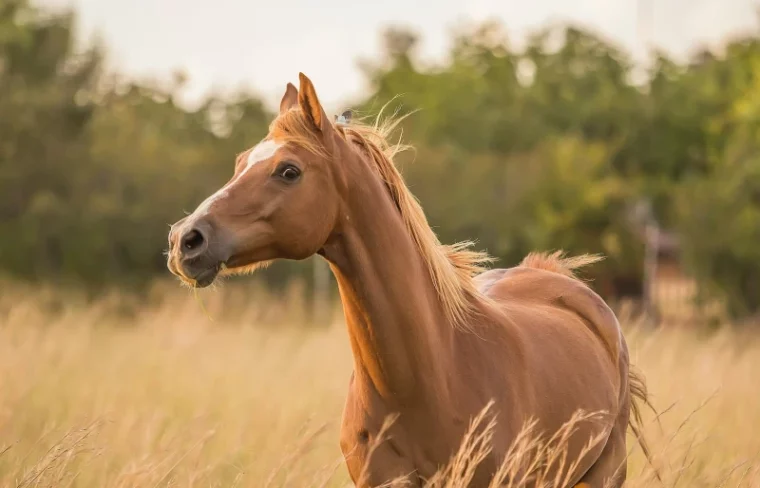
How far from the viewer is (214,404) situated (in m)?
7.31

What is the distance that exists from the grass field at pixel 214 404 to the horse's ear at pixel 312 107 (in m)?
1.06

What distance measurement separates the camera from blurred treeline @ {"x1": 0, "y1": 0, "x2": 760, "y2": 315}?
55.2ft

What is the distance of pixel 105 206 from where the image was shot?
55.7 feet

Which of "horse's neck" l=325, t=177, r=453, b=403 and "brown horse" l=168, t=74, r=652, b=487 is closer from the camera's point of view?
"brown horse" l=168, t=74, r=652, b=487

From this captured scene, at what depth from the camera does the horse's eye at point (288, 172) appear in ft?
10.6

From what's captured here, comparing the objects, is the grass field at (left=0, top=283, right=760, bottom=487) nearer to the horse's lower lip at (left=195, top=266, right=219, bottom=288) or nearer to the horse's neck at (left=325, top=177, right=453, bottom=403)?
the horse's neck at (left=325, top=177, right=453, bottom=403)

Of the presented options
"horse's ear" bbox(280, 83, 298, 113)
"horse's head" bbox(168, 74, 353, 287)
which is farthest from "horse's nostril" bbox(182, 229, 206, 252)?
"horse's ear" bbox(280, 83, 298, 113)

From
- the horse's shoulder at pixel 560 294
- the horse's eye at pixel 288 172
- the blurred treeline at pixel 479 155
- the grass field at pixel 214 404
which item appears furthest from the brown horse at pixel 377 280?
the blurred treeline at pixel 479 155

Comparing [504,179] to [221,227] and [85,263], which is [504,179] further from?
[221,227]

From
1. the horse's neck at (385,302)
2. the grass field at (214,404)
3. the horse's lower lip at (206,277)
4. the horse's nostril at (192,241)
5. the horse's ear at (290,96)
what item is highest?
the horse's ear at (290,96)

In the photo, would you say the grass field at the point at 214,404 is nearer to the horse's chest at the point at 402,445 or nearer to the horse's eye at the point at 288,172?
the horse's chest at the point at 402,445

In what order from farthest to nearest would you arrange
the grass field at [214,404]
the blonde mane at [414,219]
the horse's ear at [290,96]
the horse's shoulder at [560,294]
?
the horse's shoulder at [560,294] < the grass field at [214,404] < the horse's ear at [290,96] < the blonde mane at [414,219]

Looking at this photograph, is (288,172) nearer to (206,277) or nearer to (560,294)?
(206,277)

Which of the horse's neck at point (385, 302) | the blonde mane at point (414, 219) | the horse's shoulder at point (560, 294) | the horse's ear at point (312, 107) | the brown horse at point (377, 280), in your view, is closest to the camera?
the brown horse at point (377, 280)
